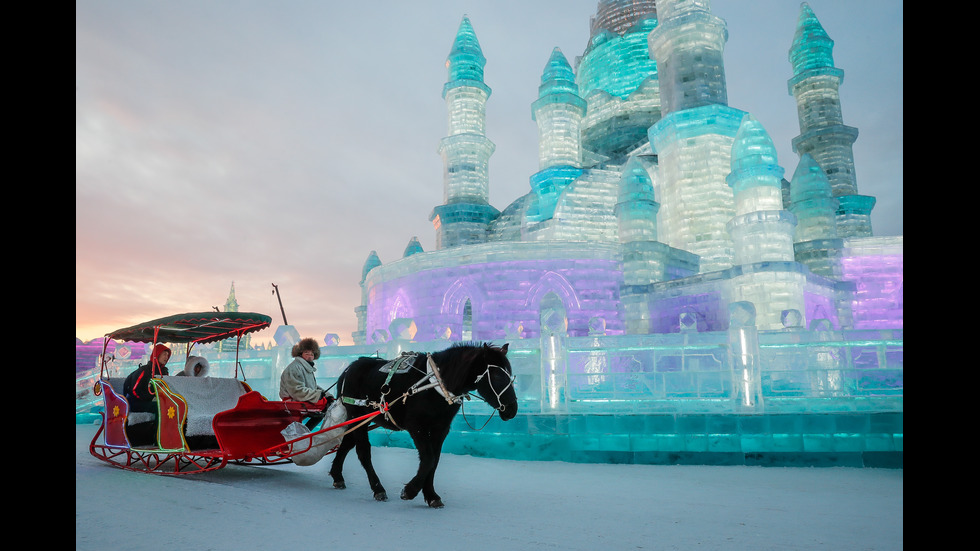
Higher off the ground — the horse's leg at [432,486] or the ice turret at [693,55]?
the ice turret at [693,55]

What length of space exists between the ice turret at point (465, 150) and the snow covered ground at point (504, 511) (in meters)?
19.5

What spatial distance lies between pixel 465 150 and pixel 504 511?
22.2m

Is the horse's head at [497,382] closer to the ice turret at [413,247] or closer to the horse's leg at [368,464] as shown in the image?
the horse's leg at [368,464]

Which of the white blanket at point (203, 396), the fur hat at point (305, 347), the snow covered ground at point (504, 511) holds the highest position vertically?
the fur hat at point (305, 347)

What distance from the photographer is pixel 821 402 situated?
796cm

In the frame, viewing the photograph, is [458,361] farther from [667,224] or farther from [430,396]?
[667,224]

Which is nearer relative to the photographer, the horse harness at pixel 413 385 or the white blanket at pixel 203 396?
the horse harness at pixel 413 385

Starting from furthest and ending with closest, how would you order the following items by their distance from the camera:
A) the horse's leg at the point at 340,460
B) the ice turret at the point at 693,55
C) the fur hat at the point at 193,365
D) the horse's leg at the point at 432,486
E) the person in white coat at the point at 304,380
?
the ice turret at the point at 693,55, the fur hat at the point at 193,365, the person in white coat at the point at 304,380, the horse's leg at the point at 340,460, the horse's leg at the point at 432,486

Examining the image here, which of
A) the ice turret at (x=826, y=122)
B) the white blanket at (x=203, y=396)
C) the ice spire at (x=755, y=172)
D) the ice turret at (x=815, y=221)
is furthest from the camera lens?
the ice turret at (x=826, y=122)

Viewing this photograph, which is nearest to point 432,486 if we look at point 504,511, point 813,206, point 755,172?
point 504,511

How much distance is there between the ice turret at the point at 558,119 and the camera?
24.3m

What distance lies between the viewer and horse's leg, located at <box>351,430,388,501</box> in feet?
18.0

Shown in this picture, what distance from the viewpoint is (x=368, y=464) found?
568 cm

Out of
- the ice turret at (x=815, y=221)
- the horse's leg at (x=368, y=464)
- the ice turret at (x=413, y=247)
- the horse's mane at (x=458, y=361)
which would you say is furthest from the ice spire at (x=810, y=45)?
the horse's leg at (x=368, y=464)
